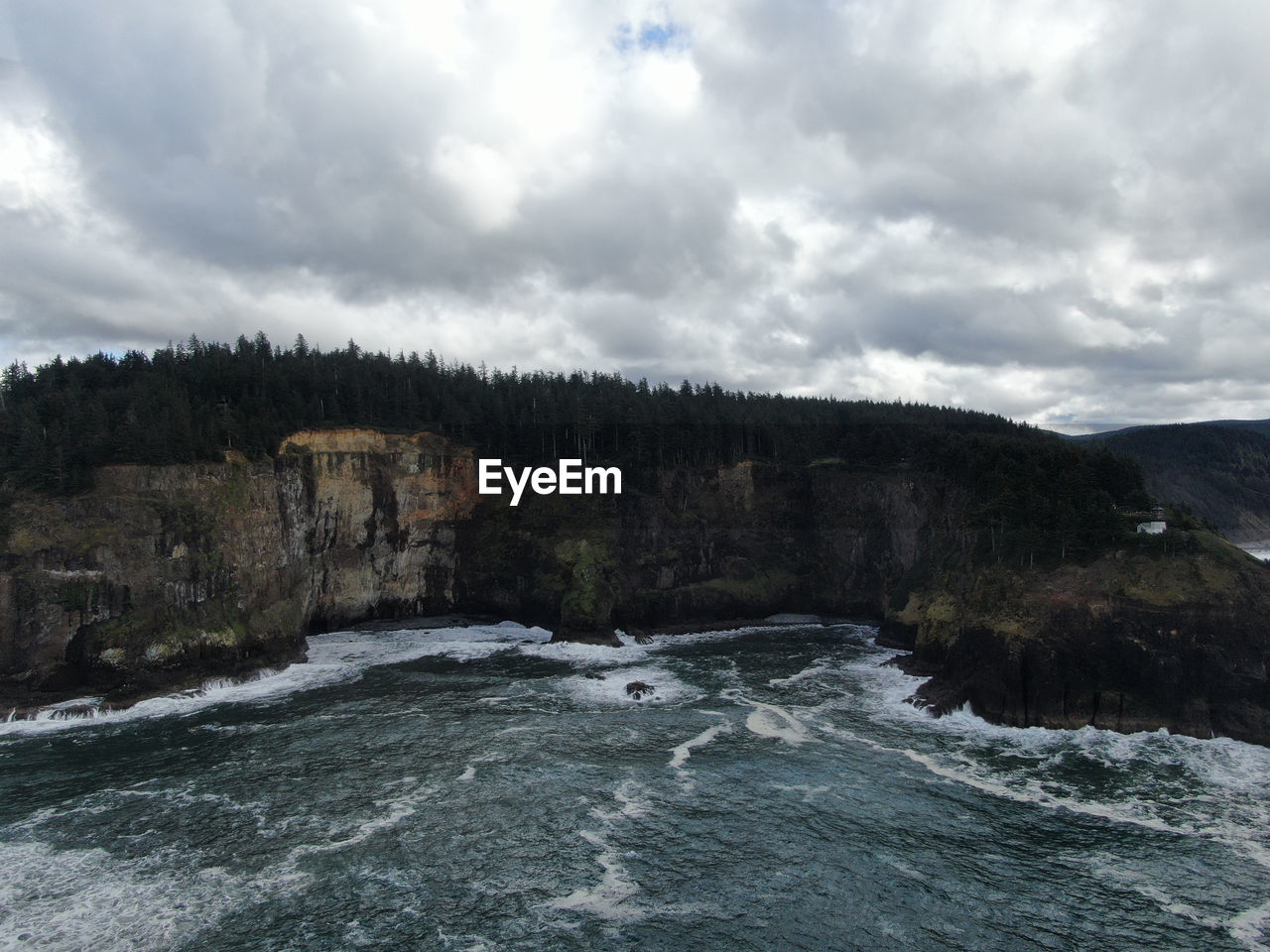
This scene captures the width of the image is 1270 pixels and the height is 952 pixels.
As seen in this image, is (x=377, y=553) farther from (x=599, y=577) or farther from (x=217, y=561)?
(x=599, y=577)

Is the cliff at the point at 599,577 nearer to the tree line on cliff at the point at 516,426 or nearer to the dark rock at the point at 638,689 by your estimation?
the tree line on cliff at the point at 516,426

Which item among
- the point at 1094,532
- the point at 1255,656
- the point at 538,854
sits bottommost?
the point at 538,854

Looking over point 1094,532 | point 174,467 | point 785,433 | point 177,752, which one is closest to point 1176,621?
point 1094,532

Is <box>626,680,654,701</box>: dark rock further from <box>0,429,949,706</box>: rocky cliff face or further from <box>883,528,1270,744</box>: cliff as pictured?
<box>883,528,1270,744</box>: cliff

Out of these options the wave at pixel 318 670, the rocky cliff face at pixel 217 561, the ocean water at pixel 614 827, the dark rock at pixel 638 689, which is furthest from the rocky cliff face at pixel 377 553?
the dark rock at pixel 638 689

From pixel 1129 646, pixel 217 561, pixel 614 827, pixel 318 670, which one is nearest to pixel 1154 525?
pixel 1129 646

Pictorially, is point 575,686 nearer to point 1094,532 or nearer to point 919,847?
point 919,847

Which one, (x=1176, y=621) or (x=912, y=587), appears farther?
(x=912, y=587)
